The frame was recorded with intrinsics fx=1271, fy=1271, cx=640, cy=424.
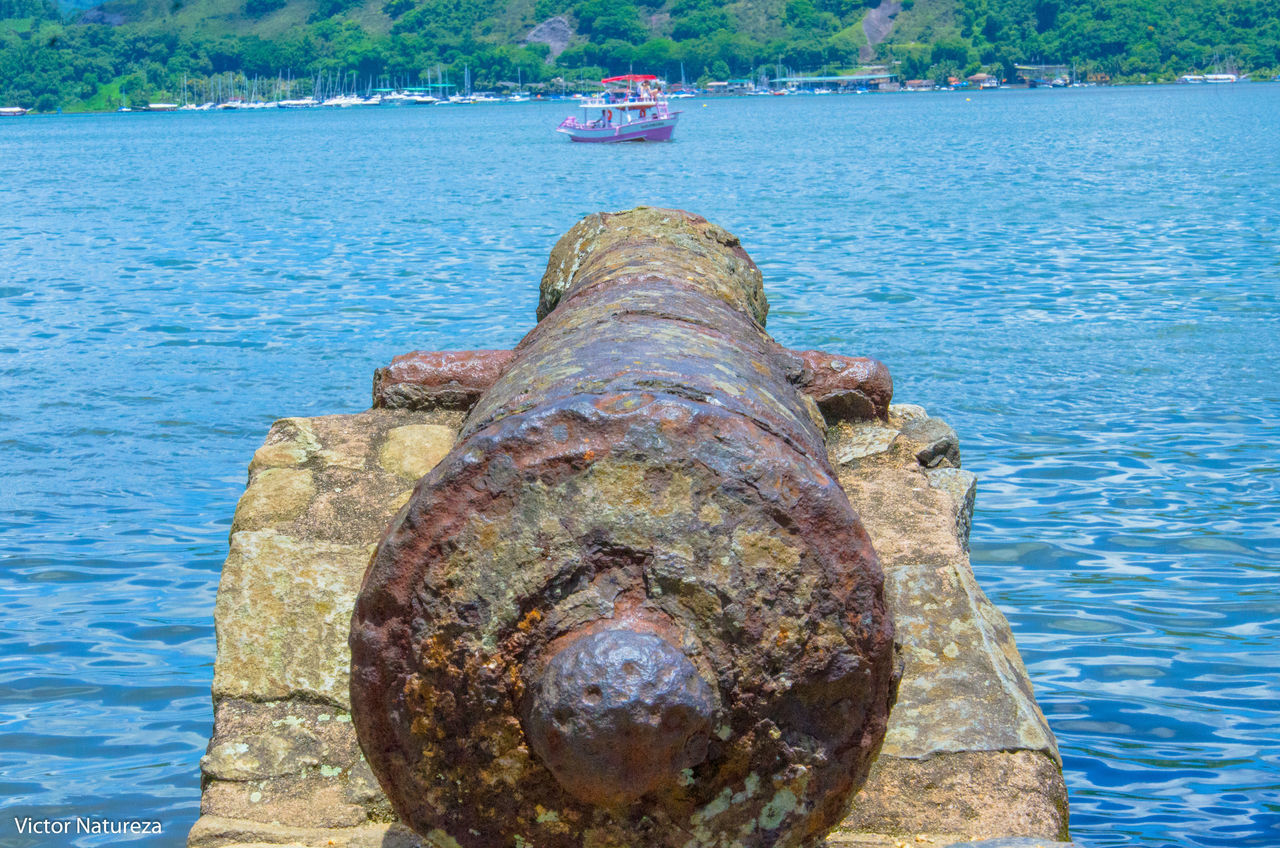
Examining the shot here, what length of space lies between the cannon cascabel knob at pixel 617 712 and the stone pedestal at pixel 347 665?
240 mm

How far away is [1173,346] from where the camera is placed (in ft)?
37.5

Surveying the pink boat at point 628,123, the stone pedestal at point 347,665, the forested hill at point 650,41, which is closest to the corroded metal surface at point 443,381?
the stone pedestal at point 347,665

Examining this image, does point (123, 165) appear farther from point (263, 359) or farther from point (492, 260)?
point (263, 359)

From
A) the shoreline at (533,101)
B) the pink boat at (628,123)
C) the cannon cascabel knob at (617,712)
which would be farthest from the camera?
the shoreline at (533,101)

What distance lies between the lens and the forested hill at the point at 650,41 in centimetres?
13500

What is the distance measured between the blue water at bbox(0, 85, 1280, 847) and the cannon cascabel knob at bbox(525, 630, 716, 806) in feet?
8.60

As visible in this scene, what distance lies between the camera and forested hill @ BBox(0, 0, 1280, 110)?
135000 mm

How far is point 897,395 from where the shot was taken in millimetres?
9828

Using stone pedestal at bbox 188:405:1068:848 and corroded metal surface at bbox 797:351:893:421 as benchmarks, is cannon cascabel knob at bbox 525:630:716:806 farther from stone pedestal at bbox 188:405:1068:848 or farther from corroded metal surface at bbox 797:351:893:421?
corroded metal surface at bbox 797:351:893:421

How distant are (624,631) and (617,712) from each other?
5.7 inches

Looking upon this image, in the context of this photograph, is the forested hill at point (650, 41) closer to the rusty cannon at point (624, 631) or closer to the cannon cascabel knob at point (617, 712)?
the rusty cannon at point (624, 631)

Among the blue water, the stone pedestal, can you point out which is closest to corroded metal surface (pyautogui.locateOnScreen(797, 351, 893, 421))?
the stone pedestal

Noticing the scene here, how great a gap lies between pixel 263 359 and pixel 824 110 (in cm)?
10291

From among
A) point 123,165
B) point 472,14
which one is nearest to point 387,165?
point 123,165
